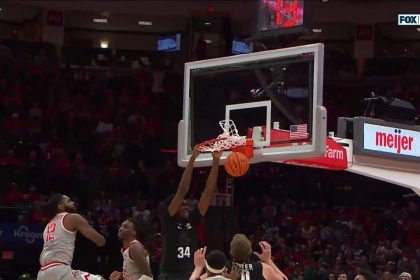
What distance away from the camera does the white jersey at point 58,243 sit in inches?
287

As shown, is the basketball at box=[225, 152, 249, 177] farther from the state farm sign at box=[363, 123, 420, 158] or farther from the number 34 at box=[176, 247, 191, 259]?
the state farm sign at box=[363, 123, 420, 158]

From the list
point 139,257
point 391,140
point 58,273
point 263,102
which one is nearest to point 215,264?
point 139,257

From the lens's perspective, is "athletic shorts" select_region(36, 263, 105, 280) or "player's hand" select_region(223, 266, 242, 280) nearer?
"player's hand" select_region(223, 266, 242, 280)

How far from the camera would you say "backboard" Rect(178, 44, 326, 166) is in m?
8.43

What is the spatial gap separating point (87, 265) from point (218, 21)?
973 centimetres

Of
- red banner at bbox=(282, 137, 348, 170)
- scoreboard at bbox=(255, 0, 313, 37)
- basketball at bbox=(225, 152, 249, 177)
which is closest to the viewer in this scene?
basketball at bbox=(225, 152, 249, 177)

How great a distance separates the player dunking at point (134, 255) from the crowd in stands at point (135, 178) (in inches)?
343

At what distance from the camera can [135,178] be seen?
67.7 ft

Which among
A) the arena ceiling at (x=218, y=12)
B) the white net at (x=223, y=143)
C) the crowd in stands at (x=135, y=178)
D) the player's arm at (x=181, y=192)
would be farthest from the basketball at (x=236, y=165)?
the arena ceiling at (x=218, y=12)

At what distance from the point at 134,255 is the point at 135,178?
13.2m

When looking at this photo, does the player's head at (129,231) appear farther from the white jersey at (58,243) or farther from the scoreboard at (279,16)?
the scoreboard at (279,16)

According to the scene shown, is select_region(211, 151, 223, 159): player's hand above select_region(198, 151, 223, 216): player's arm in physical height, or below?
above

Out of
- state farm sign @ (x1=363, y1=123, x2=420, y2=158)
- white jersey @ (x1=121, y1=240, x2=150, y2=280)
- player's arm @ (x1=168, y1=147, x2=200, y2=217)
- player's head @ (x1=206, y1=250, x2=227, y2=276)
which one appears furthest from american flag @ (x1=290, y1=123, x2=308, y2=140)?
player's head @ (x1=206, y1=250, x2=227, y2=276)

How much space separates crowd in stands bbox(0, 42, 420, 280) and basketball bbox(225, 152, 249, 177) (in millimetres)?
8332
